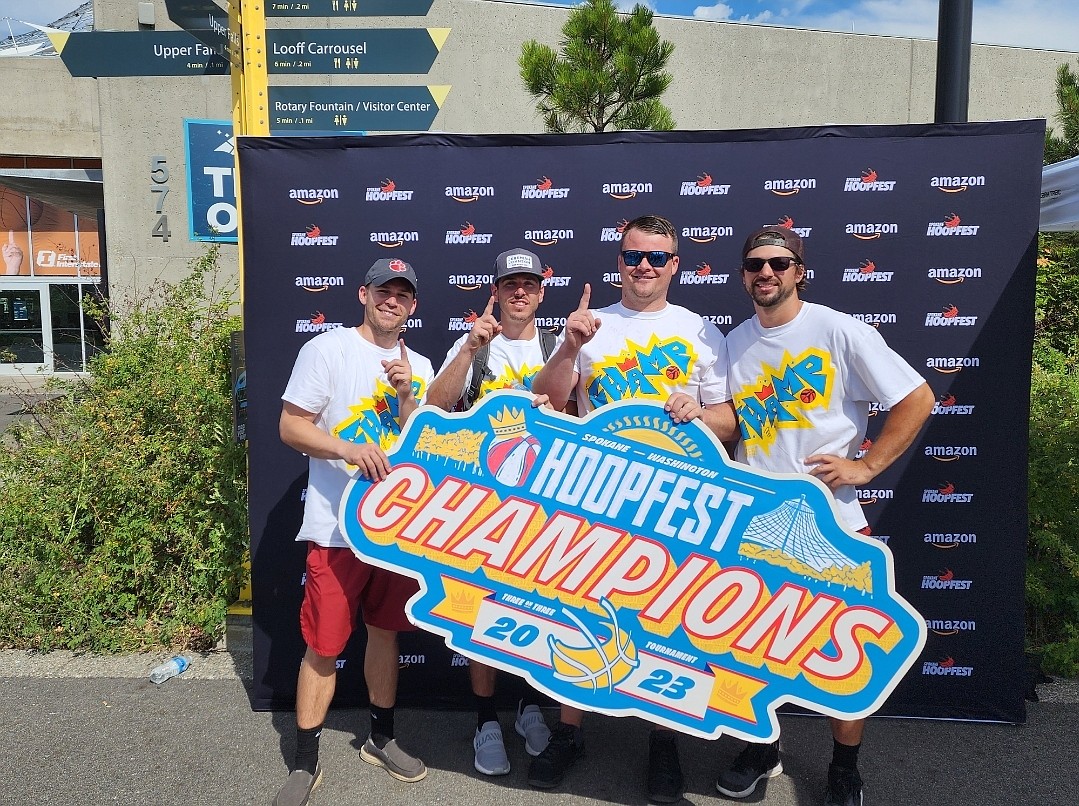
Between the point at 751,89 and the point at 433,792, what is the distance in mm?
12283

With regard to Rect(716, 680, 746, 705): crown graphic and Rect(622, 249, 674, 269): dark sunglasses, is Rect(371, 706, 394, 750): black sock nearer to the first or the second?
Rect(716, 680, 746, 705): crown graphic

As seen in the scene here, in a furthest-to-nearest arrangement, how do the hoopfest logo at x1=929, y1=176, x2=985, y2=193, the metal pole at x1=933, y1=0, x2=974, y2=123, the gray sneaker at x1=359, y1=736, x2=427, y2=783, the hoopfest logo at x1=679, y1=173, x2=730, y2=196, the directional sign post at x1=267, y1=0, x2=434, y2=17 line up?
the metal pole at x1=933, y1=0, x2=974, y2=123 < the directional sign post at x1=267, y1=0, x2=434, y2=17 < the hoopfest logo at x1=679, y1=173, x2=730, y2=196 < the hoopfest logo at x1=929, y1=176, x2=985, y2=193 < the gray sneaker at x1=359, y1=736, x2=427, y2=783

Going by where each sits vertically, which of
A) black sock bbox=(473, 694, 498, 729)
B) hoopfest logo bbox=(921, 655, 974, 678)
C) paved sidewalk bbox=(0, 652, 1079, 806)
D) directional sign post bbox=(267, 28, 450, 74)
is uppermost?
directional sign post bbox=(267, 28, 450, 74)

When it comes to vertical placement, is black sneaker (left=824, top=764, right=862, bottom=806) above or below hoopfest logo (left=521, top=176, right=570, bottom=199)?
below

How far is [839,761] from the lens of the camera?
2.76m

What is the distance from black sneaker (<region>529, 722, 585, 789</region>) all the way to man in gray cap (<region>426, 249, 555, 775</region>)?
0.15 meters

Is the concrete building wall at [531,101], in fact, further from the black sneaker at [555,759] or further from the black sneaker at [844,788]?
the black sneaker at [844,788]

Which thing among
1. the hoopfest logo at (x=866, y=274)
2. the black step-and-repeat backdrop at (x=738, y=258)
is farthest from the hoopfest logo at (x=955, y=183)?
the hoopfest logo at (x=866, y=274)

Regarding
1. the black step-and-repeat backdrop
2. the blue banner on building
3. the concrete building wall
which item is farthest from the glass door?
the black step-and-repeat backdrop

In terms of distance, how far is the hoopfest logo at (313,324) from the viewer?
352cm

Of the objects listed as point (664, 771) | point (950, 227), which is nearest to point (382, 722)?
point (664, 771)

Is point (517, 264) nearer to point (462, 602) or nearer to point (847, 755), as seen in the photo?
point (462, 602)

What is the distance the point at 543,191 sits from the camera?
3443mm

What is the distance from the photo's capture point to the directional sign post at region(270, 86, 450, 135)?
4.09 m
